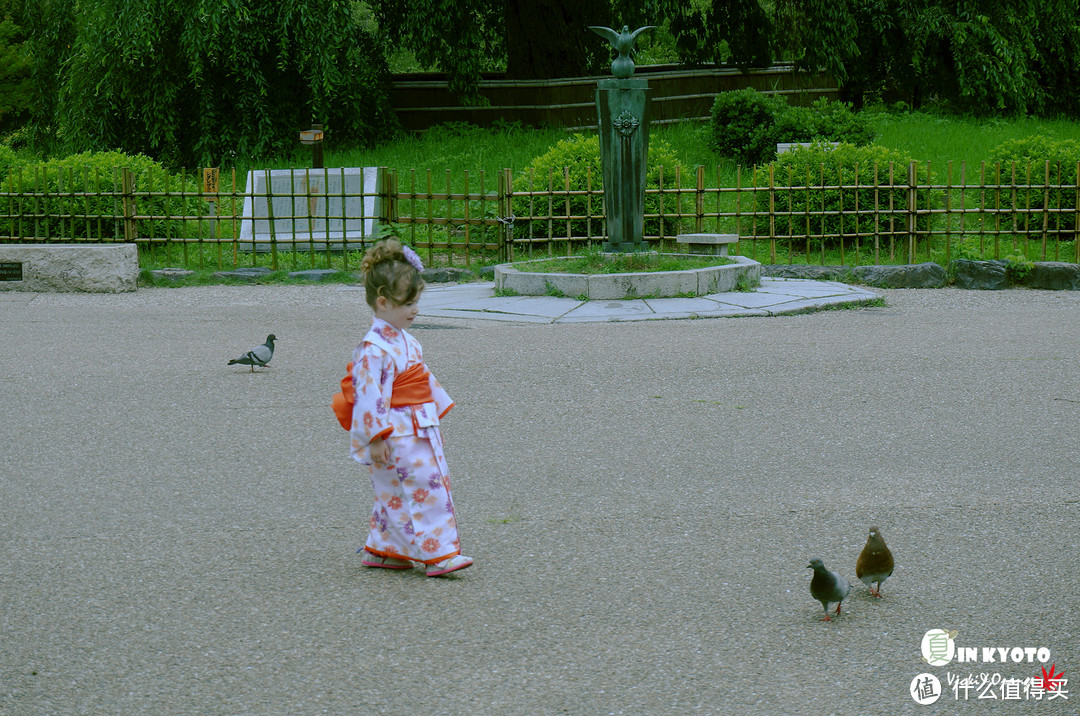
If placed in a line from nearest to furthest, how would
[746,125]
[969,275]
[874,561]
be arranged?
[874,561], [969,275], [746,125]

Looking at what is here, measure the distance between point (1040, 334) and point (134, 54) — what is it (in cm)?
1287

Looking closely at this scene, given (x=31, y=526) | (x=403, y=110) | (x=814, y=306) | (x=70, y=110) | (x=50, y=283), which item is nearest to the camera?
(x=31, y=526)

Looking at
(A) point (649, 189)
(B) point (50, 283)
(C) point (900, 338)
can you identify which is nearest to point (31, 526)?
(C) point (900, 338)

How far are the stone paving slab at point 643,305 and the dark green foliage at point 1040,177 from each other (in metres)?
2.61

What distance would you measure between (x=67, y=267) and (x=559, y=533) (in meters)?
8.92

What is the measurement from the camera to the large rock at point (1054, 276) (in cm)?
1095

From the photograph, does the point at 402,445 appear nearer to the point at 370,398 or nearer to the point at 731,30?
the point at 370,398

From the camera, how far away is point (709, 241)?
1138 centimetres

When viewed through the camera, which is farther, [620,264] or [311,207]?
[311,207]

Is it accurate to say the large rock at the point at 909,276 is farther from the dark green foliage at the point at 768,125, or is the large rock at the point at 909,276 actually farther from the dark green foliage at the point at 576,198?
the dark green foliage at the point at 768,125

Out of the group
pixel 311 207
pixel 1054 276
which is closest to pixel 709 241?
pixel 1054 276

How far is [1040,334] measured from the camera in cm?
841

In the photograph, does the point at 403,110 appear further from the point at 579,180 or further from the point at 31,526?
the point at 31,526

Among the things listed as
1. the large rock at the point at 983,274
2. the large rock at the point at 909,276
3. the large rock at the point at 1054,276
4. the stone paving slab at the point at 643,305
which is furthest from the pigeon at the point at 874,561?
the large rock at the point at 1054,276
